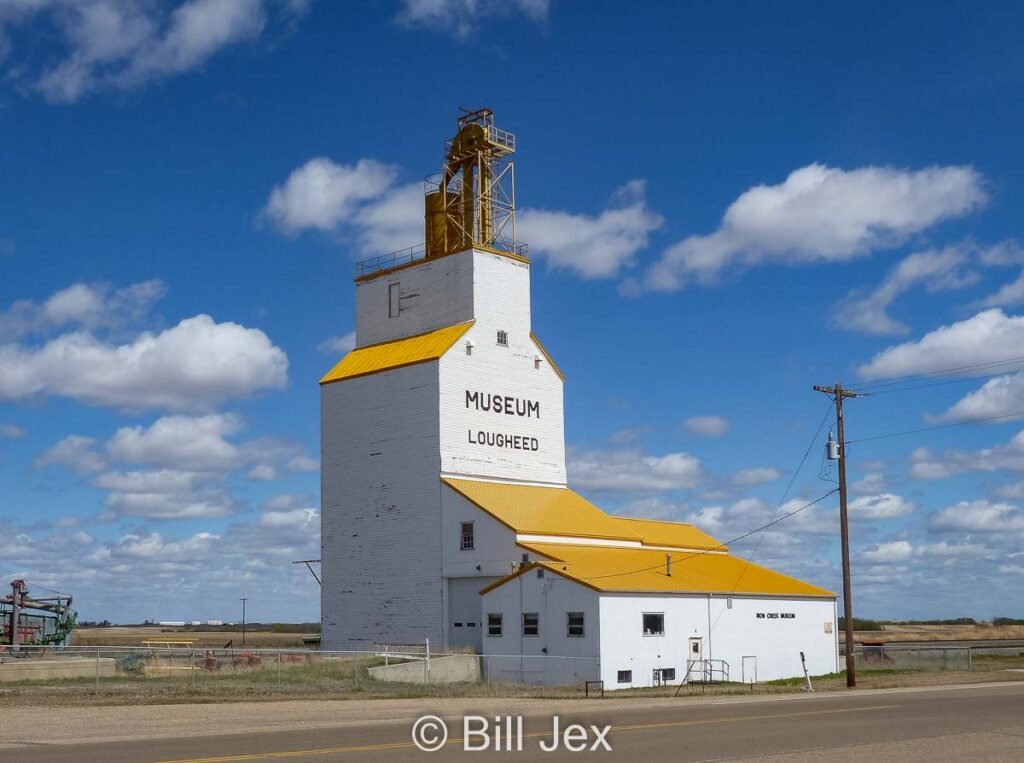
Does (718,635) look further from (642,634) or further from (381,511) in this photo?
(381,511)

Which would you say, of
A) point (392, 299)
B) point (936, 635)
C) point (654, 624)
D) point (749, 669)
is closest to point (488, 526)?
point (654, 624)

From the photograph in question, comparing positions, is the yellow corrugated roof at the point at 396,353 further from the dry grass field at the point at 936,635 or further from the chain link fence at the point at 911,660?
the dry grass field at the point at 936,635

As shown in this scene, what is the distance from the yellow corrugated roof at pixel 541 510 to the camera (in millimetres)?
49562

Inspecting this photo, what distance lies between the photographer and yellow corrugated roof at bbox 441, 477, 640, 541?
A: 163 feet

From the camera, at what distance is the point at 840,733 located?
2217 cm

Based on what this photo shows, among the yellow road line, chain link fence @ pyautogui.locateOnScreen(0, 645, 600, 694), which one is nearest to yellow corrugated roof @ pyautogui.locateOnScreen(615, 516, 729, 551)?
chain link fence @ pyautogui.locateOnScreen(0, 645, 600, 694)

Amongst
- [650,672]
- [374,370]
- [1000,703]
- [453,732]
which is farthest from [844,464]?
[453,732]

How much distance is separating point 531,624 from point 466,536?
6.21 metres

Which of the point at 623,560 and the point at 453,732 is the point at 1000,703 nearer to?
the point at 453,732

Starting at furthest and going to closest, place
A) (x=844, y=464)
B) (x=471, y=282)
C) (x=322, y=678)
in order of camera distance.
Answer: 1. (x=471, y=282)
2. (x=844, y=464)
3. (x=322, y=678)

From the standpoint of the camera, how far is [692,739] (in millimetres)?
20922

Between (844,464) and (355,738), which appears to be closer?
(355,738)

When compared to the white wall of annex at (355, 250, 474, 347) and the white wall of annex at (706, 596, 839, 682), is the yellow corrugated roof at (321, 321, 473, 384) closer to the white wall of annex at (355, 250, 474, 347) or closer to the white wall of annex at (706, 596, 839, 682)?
the white wall of annex at (355, 250, 474, 347)

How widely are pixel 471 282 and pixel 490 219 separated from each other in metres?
5.30
